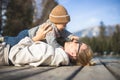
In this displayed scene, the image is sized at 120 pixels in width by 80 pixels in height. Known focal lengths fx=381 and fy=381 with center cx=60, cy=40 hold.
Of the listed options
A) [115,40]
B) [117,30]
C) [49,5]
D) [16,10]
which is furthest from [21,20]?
[117,30]

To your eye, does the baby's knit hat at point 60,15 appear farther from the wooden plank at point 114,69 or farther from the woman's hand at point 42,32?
the wooden plank at point 114,69

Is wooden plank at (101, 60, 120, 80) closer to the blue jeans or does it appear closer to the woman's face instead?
the woman's face

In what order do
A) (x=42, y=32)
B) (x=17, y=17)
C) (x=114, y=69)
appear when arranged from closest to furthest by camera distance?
1. (x=114, y=69)
2. (x=42, y=32)
3. (x=17, y=17)

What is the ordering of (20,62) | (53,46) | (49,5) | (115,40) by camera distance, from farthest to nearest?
1. (115,40)
2. (49,5)
3. (53,46)
4. (20,62)

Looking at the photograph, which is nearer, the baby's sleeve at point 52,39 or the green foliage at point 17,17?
the baby's sleeve at point 52,39

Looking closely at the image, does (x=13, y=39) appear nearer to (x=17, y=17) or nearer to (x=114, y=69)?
(x=114, y=69)

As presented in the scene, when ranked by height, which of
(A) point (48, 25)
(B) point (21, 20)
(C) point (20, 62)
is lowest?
(C) point (20, 62)

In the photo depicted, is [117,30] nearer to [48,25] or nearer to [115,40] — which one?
[115,40]

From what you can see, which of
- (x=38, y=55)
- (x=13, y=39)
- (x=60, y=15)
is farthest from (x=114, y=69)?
(x=13, y=39)

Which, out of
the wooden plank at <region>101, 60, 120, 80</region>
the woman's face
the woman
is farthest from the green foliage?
the wooden plank at <region>101, 60, 120, 80</region>

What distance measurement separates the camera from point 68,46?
3145 millimetres

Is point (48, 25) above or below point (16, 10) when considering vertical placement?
below

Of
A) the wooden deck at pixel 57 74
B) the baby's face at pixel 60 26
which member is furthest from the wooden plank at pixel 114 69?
the baby's face at pixel 60 26

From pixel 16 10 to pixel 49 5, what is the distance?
14.2 ft
